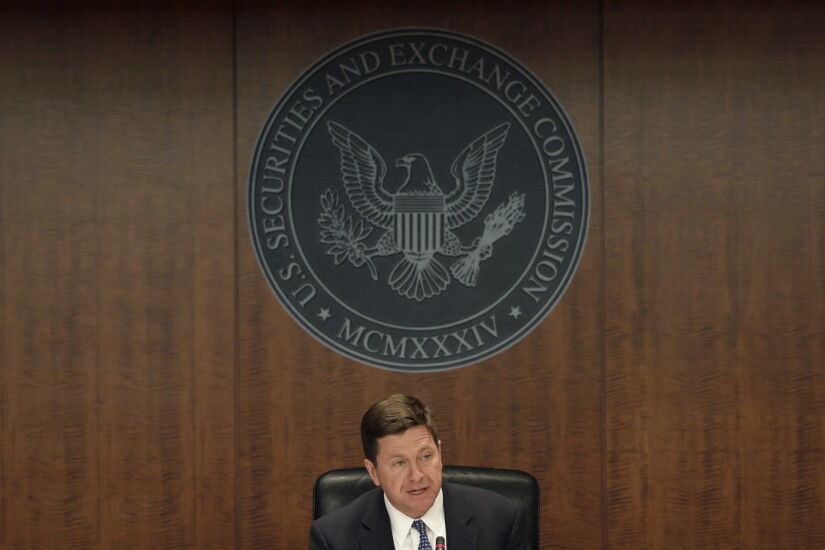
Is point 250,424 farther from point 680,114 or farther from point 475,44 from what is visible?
point 680,114

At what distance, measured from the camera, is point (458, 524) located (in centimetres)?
256

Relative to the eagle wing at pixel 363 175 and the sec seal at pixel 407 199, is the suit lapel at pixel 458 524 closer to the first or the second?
the sec seal at pixel 407 199

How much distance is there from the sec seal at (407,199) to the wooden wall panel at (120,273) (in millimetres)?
287

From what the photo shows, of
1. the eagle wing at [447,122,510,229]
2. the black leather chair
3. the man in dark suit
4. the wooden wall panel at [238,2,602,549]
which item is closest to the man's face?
the man in dark suit

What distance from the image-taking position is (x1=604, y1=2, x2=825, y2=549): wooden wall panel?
3941 mm

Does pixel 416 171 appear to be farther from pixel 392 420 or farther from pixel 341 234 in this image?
pixel 392 420

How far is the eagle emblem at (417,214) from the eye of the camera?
402 centimetres

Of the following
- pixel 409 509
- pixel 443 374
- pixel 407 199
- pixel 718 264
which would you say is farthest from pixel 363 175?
pixel 409 509

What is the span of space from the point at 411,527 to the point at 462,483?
0.32m

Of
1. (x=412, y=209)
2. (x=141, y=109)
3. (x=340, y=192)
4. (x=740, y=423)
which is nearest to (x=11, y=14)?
(x=141, y=109)

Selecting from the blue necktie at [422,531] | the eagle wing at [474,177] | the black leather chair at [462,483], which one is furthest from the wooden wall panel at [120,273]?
the blue necktie at [422,531]

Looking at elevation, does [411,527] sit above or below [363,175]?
below

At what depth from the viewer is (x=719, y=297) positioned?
13.0ft

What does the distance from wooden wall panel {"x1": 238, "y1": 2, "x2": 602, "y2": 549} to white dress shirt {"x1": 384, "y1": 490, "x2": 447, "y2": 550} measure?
1420 millimetres
